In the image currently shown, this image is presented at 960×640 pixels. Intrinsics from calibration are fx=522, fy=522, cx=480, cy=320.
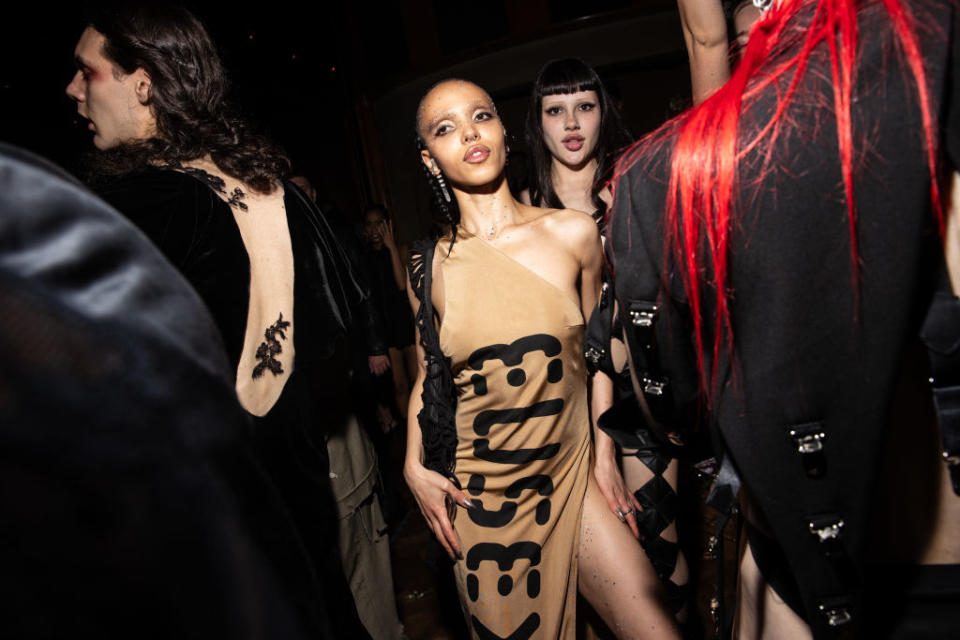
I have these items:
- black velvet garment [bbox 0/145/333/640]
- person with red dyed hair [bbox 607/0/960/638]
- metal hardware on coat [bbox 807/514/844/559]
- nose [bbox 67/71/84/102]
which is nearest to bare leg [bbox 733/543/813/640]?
person with red dyed hair [bbox 607/0/960/638]

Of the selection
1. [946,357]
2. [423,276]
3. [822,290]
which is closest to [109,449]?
[822,290]

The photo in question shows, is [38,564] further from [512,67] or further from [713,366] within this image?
[512,67]

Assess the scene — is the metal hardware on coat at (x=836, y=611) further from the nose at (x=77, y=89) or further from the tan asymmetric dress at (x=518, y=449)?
the nose at (x=77, y=89)

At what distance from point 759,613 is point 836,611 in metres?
Answer: 0.28

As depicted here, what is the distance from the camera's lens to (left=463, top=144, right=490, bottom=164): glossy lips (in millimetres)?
1876

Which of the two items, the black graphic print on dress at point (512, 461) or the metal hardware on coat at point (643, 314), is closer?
the metal hardware on coat at point (643, 314)

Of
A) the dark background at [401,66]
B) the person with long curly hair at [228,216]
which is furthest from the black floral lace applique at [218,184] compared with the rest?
the dark background at [401,66]

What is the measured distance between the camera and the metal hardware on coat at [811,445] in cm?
76

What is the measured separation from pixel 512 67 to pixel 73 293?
9.01m

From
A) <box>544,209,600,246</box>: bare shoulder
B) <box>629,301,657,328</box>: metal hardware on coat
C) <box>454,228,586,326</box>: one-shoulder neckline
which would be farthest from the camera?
<box>544,209,600,246</box>: bare shoulder

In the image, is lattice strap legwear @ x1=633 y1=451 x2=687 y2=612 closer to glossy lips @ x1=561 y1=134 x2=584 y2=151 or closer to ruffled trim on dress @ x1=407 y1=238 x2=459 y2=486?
ruffled trim on dress @ x1=407 y1=238 x2=459 y2=486

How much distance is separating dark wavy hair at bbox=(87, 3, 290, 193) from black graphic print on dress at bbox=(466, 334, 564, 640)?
103 cm

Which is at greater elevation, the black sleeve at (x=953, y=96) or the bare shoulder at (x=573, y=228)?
the black sleeve at (x=953, y=96)

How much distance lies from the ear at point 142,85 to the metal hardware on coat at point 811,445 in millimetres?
2035
